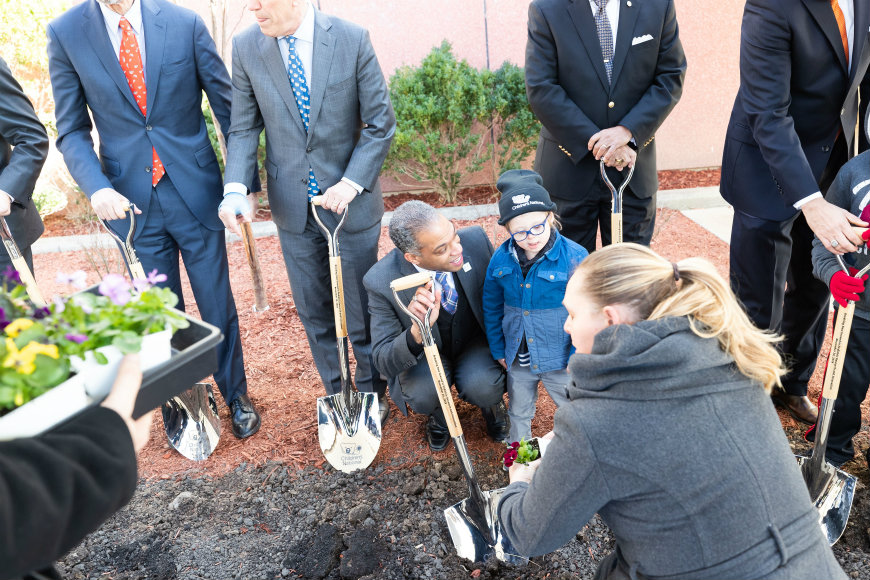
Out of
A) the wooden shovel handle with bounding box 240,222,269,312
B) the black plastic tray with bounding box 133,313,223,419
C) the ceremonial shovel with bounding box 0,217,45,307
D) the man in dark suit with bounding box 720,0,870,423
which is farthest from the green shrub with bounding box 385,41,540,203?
the black plastic tray with bounding box 133,313,223,419

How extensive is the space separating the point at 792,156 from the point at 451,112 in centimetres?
361

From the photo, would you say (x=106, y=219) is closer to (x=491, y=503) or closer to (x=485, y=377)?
(x=485, y=377)

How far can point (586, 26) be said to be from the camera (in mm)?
3254

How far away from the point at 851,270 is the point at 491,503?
1.59 metres

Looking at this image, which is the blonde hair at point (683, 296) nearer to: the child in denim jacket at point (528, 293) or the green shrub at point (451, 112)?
the child in denim jacket at point (528, 293)

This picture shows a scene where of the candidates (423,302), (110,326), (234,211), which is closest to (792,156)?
(423,302)

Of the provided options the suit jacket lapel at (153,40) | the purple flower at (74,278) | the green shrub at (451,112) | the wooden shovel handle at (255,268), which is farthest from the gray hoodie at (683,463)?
the green shrub at (451,112)

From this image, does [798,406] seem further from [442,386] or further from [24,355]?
[24,355]

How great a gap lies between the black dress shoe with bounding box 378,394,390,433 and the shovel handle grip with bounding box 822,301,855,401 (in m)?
1.96

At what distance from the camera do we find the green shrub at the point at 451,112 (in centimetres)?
595

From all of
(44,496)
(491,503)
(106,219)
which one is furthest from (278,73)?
(44,496)

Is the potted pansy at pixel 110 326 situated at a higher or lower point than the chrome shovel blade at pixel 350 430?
higher

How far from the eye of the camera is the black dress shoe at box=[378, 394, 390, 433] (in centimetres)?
341

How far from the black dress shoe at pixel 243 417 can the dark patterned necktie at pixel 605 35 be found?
246 cm
